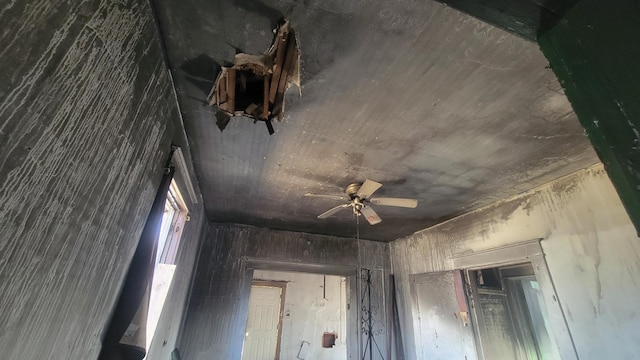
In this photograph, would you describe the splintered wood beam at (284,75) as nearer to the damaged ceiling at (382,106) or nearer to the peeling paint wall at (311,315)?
the damaged ceiling at (382,106)

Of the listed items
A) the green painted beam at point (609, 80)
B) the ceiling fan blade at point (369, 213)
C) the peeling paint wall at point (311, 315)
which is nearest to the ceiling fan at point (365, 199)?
the ceiling fan blade at point (369, 213)

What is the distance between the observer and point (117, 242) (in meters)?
1.29

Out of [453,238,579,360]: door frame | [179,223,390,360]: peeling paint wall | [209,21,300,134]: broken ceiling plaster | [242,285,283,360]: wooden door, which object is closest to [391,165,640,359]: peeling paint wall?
[453,238,579,360]: door frame

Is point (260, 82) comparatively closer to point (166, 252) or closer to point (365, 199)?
point (365, 199)

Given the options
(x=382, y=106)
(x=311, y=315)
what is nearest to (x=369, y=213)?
(x=382, y=106)

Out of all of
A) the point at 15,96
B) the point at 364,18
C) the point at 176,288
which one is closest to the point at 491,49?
the point at 364,18

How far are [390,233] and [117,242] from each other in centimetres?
393

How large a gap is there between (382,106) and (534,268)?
7.82 feet

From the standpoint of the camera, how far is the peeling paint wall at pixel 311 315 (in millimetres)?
6078

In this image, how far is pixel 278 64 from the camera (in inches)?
55.4

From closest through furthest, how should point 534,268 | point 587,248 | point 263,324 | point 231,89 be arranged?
point 231,89 < point 587,248 < point 534,268 < point 263,324

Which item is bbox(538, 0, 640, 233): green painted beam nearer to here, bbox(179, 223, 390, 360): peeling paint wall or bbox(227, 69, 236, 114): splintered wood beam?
bbox(227, 69, 236, 114): splintered wood beam

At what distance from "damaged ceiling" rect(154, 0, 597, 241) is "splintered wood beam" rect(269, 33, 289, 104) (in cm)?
6

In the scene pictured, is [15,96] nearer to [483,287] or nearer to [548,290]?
[548,290]
